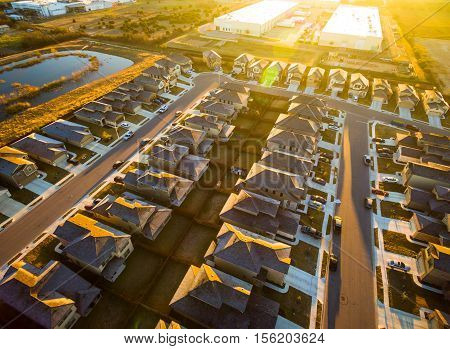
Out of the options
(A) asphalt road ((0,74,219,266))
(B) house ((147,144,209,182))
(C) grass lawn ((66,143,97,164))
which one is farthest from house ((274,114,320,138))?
(C) grass lawn ((66,143,97,164))

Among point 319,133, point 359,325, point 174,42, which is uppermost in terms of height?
point 174,42

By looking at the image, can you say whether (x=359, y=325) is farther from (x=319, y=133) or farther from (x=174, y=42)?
(x=174, y=42)

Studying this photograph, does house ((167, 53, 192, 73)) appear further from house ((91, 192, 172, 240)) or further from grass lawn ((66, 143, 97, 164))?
house ((91, 192, 172, 240))

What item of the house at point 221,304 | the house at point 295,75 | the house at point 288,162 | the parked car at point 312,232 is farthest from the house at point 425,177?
the house at point 295,75

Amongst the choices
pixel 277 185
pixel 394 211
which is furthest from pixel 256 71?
pixel 394 211

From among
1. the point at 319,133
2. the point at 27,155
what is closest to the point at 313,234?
the point at 319,133

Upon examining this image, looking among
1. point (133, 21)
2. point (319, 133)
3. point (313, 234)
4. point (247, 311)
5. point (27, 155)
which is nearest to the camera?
point (247, 311)
